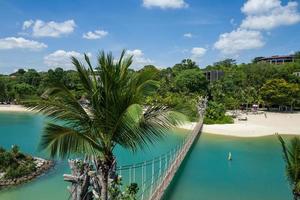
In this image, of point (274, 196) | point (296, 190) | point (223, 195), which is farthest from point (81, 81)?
point (274, 196)

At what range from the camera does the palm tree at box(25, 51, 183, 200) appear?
3936 mm

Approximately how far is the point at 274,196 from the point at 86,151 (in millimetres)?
11073

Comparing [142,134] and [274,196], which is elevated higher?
[142,134]

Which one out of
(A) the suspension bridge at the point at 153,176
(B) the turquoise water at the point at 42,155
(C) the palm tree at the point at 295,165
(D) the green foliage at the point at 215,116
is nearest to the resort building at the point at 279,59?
(D) the green foliage at the point at 215,116

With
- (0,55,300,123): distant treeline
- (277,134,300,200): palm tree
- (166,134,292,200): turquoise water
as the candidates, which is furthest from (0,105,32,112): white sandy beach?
(277,134,300,200): palm tree

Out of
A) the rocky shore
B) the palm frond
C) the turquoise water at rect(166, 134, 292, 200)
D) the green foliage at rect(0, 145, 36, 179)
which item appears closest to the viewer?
the palm frond

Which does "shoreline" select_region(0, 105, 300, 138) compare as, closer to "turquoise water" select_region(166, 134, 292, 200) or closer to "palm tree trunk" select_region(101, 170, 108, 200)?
"turquoise water" select_region(166, 134, 292, 200)

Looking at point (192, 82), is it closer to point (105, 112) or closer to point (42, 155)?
point (42, 155)

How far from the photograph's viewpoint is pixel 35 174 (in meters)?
14.6

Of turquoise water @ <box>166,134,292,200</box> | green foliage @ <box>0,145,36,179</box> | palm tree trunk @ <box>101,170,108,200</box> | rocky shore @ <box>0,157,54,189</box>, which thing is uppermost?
palm tree trunk @ <box>101,170,108,200</box>

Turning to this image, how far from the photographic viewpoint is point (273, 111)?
40.3 meters

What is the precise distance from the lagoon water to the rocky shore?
1.16 feet

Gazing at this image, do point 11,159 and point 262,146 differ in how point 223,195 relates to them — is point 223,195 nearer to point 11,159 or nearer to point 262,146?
point 11,159

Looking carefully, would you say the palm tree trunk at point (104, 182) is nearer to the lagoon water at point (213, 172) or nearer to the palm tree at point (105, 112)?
the palm tree at point (105, 112)
